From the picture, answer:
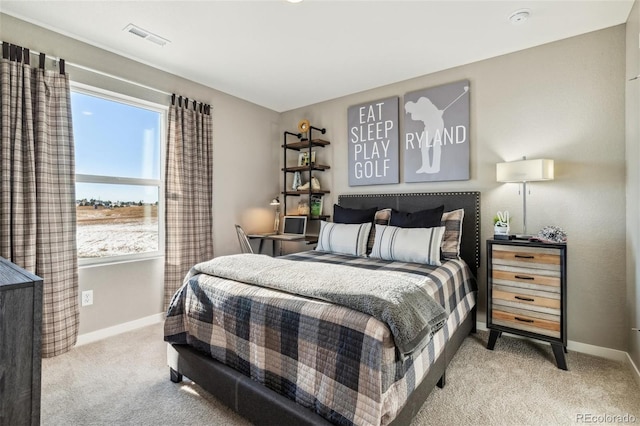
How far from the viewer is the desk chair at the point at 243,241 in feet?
12.2

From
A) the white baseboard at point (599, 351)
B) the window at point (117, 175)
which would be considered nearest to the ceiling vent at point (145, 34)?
the window at point (117, 175)

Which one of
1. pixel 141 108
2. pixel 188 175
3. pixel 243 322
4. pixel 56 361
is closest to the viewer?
pixel 243 322

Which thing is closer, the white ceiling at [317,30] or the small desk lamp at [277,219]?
the white ceiling at [317,30]

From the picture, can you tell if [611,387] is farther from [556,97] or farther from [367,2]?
[367,2]

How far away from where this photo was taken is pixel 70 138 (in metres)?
2.53

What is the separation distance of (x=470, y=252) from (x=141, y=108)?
347 centimetres

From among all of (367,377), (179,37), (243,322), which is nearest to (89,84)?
(179,37)

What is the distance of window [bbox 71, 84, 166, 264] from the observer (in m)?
2.73

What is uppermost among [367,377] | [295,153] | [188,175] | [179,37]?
[179,37]

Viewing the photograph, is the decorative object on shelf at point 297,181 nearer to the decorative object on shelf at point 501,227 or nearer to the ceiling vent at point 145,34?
the ceiling vent at point 145,34

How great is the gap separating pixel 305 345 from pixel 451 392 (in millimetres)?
1133

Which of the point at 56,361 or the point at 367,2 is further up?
the point at 367,2

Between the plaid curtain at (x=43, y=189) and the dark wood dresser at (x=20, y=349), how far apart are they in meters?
1.71

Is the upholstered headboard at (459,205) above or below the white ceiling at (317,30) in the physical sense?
below
